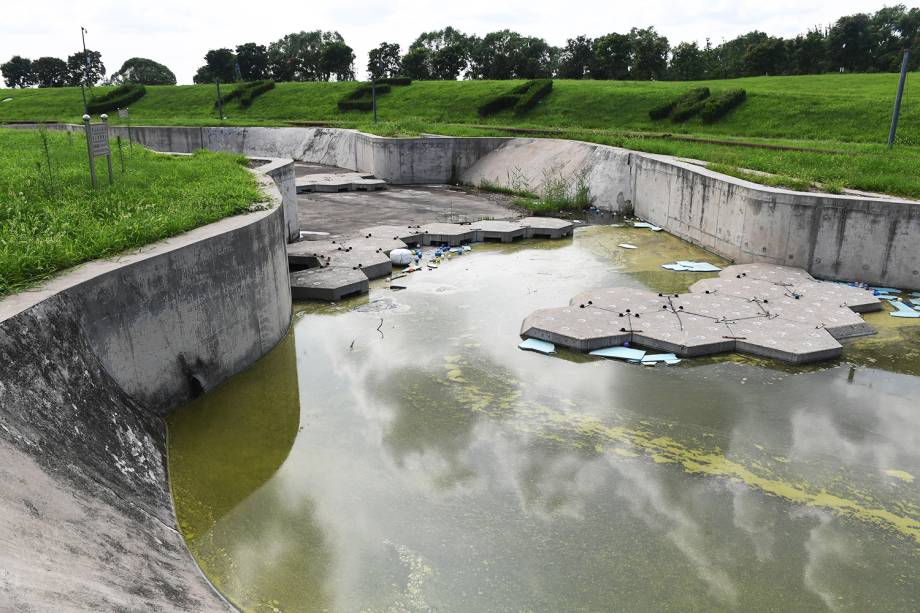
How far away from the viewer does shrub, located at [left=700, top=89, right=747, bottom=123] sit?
2373 cm

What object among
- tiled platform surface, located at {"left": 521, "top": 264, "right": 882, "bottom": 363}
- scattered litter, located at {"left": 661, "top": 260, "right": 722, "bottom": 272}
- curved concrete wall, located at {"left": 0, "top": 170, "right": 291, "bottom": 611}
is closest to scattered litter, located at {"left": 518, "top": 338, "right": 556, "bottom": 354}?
tiled platform surface, located at {"left": 521, "top": 264, "right": 882, "bottom": 363}

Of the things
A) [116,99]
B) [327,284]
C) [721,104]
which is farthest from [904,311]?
[116,99]

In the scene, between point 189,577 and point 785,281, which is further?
point 785,281

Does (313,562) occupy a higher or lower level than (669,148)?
lower

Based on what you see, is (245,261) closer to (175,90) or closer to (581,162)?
(581,162)

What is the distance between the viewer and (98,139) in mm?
8219

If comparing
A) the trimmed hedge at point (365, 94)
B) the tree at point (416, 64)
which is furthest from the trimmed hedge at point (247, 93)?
the tree at point (416, 64)

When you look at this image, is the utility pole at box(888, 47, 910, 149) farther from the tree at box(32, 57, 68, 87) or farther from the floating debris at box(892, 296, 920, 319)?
the tree at box(32, 57, 68, 87)

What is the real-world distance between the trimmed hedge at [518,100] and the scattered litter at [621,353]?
74.8 ft

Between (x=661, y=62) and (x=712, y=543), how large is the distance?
47.6 meters

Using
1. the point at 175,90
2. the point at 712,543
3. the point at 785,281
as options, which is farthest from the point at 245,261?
the point at 175,90

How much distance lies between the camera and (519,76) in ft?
176

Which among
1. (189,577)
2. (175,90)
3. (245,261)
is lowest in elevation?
(189,577)

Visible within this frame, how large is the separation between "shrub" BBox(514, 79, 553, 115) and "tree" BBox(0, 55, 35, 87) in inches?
2495
